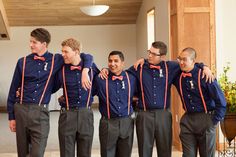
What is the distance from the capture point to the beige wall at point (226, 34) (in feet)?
23.3

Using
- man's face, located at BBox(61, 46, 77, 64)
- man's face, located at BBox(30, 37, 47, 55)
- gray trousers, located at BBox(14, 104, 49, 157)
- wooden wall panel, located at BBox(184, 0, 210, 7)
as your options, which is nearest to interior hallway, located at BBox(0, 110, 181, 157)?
wooden wall panel, located at BBox(184, 0, 210, 7)

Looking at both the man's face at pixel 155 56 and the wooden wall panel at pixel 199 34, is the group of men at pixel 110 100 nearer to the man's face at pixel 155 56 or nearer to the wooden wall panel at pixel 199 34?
the man's face at pixel 155 56

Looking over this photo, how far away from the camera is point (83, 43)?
1379cm

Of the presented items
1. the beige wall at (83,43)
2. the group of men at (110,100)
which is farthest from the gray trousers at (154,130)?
the beige wall at (83,43)

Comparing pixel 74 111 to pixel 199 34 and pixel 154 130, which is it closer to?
pixel 154 130

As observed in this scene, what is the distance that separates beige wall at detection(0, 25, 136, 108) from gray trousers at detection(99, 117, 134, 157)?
935 centimetres

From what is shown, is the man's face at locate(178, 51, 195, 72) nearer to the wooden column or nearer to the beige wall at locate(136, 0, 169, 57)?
the wooden column

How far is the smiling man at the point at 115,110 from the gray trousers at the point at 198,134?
1.70 feet

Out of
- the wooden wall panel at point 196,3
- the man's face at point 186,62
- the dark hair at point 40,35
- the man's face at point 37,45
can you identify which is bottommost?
the man's face at point 186,62

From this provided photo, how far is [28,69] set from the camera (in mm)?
4164

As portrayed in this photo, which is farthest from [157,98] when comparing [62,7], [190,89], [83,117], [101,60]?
[101,60]

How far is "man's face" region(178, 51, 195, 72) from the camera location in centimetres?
436

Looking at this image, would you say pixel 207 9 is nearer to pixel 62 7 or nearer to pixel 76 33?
pixel 62 7

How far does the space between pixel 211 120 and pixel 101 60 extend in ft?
31.5
